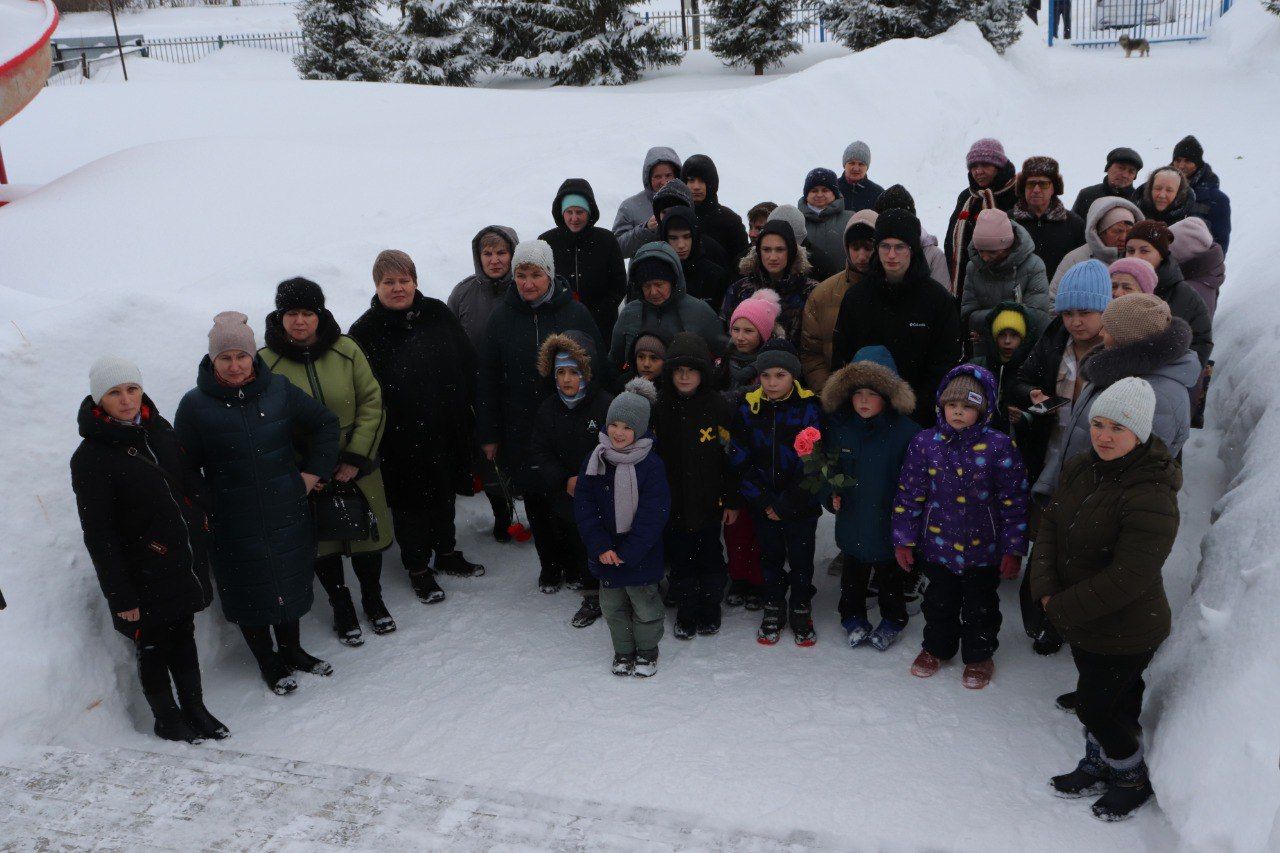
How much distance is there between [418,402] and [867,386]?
8.01 feet

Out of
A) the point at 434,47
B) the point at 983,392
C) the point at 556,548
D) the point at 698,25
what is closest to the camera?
the point at 983,392

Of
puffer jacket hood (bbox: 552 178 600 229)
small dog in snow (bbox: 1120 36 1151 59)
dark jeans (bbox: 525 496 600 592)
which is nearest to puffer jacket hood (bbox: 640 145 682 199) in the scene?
puffer jacket hood (bbox: 552 178 600 229)

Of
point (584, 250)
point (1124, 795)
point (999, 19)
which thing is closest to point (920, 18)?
point (999, 19)

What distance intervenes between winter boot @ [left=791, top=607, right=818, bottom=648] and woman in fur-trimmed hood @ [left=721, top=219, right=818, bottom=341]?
5.04 feet

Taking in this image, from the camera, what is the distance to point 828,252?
21.0ft

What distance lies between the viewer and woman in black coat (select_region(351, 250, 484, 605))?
522 cm

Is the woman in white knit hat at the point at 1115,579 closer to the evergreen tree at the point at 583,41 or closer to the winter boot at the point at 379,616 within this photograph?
the winter boot at the point at 379,616

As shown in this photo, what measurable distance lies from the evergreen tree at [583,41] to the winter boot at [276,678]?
18214 millimetres

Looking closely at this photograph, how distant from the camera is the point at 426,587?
5512 millimetres

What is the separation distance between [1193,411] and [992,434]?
5.40 feet

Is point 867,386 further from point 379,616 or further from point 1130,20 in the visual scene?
point 1130,20

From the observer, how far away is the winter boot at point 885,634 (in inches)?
186

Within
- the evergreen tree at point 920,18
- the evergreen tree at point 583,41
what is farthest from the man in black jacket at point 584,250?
the evergreen tree at point 920,18

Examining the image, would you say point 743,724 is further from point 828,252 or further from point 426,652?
point 828,252
